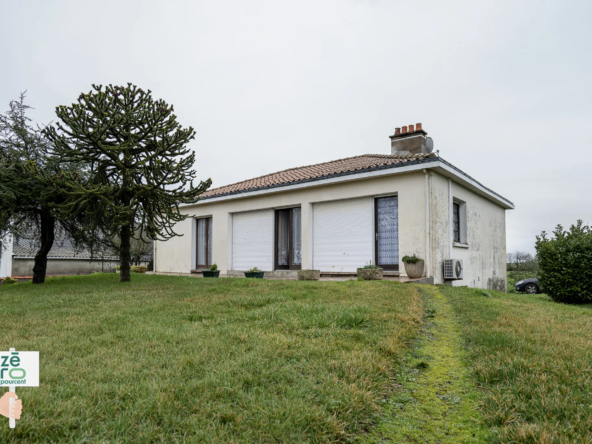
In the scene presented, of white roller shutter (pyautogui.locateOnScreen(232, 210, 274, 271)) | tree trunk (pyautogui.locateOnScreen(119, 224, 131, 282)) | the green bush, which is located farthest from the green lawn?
white roller shutter (pyautogui.locateOnScreen(232, 210, 274, 271))

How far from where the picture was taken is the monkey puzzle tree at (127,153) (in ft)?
32.5

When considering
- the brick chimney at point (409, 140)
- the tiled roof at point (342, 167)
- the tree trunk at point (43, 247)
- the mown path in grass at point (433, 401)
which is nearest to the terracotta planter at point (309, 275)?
the tiled roof at point (342, 167)

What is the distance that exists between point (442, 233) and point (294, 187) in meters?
5.33

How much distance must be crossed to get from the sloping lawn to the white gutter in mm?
5647

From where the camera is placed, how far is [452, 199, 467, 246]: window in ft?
43.4

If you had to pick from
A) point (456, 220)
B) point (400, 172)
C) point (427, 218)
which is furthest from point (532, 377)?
point (456, 220)

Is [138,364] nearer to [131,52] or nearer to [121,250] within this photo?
[121,250]

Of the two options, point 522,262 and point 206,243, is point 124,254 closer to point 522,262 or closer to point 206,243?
point 206,243

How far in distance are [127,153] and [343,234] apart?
714 cm

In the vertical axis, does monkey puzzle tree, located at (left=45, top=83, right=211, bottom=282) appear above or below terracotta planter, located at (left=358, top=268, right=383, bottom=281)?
above

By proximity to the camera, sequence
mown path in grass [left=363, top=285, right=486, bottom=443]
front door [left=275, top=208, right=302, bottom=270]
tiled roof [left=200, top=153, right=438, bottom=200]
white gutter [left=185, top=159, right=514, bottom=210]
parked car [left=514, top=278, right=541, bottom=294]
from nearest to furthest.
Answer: mown path in grass [left=363, top=285, right=486, bottom=443] → white gutter [left=185, top=159, right=514, bottom=210] → tiled roof [left=200, top=153, right=438, bottom=200] → front door [left=275, top=208, right=302, bottom=270] → parked car [left=514, top=278, right=541, bottom=294]

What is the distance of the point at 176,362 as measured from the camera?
12.2 feet

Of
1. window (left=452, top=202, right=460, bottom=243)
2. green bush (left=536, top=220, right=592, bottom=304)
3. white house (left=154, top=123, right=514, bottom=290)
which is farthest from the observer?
window (left=452, top=202, right=460, bottom=243)

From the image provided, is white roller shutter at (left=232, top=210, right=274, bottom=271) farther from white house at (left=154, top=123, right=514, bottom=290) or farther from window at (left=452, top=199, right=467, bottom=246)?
window at (left=452, top=199, right=467, bottom=246)
